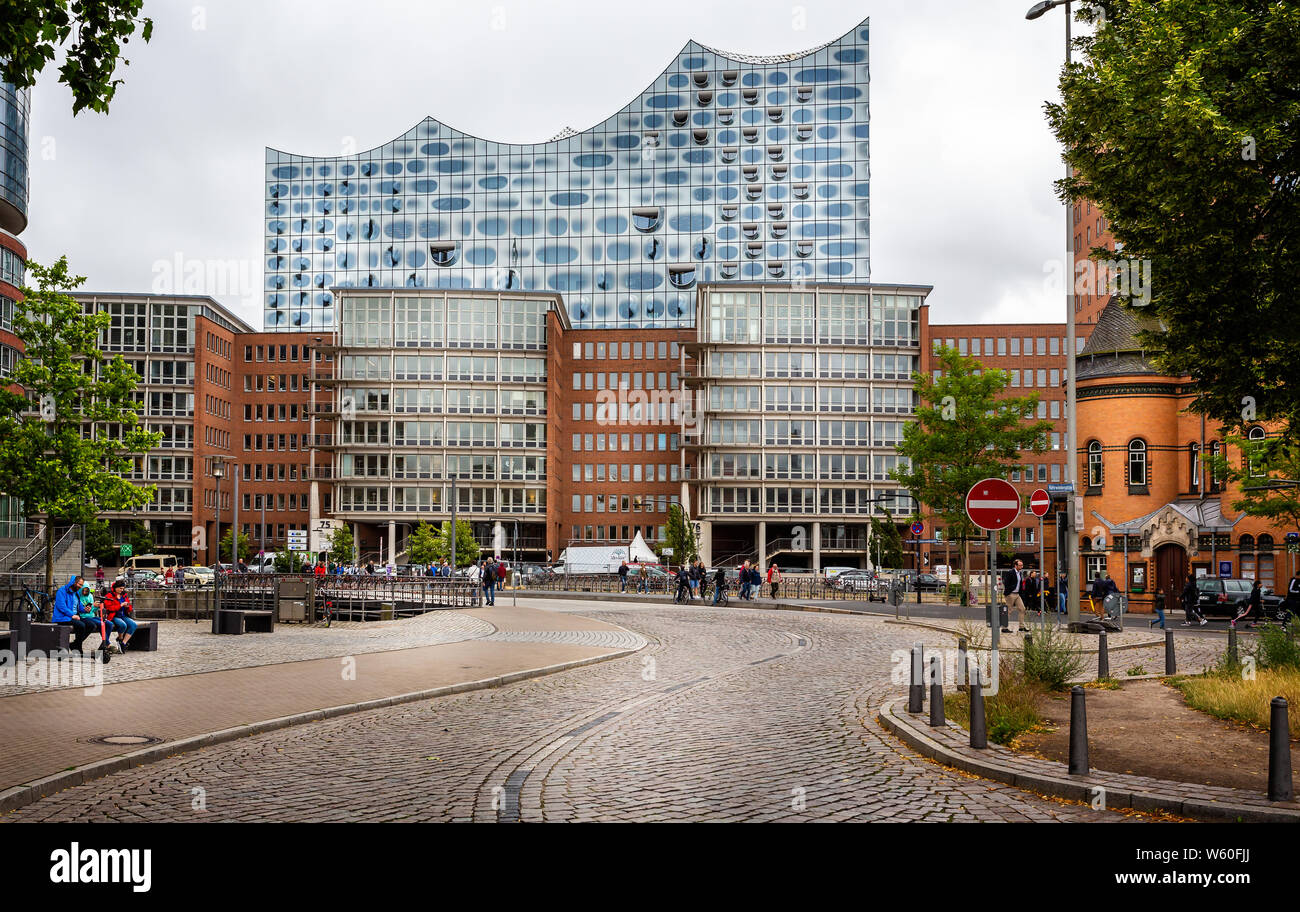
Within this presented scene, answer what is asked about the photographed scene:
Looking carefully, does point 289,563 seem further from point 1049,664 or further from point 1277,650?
point 1277,650

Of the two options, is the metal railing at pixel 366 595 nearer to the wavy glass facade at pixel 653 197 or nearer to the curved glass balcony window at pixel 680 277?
the wavy glass facade at pixel 653 197

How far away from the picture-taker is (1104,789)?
7.85 m

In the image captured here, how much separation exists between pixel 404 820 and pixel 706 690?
27.4 ft

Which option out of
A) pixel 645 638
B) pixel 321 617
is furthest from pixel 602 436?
pixel 645 638

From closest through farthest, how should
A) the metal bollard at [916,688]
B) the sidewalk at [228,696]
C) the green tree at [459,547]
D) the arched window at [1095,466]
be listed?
the sidewalk at [228,696], the metal bollard at [916,688], the arched window at [1095,466], the green tree at [459,547]

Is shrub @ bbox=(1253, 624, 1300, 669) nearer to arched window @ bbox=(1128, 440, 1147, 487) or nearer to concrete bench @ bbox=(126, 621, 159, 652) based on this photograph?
concrete bench @ bbox=(126, 621, 159, 652)

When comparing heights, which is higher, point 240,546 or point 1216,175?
point 1216,175

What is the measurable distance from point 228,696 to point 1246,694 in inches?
460

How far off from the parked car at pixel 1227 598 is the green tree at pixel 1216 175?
24013mm

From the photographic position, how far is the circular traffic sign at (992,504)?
44.2 feet

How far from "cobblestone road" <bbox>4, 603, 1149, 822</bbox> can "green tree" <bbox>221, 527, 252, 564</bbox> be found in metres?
89.1

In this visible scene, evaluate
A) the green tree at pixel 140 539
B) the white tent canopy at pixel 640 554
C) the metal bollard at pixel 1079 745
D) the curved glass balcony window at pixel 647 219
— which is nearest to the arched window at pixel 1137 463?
the white tent canopy at pixel 640 554

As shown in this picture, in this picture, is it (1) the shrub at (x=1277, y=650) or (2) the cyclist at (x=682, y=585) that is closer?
(1) the shrub at (x=1277, y=650)

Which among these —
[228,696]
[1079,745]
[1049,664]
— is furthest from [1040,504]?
[228,696]
